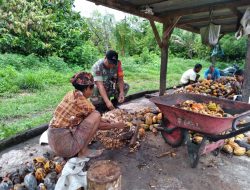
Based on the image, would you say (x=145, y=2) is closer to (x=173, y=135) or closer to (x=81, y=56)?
(x=173, y=135)

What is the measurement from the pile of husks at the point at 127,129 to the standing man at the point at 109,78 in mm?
344

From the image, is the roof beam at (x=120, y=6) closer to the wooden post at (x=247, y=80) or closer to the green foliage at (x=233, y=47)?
the wooden post at (x=247, y=80)

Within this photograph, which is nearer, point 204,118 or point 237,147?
point 204,118

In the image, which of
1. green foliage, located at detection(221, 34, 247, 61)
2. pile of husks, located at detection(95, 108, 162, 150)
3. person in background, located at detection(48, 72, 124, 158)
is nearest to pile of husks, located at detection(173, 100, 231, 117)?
pile of husks, located at detection(95, 108, 162, 150)

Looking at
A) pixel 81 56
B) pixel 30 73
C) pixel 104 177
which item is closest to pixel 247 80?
pixel 104 177

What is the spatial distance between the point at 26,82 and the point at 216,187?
268 inches

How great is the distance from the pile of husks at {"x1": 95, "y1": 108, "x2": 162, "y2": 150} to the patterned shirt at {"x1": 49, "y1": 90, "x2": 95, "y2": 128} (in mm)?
689

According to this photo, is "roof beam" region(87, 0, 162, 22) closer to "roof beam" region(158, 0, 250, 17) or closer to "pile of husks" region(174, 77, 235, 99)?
"roof beam" region(158, 0, 250, 17)

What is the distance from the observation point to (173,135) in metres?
3.74

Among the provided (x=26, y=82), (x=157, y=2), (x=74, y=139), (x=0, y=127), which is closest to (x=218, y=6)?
(x=157, y=2)

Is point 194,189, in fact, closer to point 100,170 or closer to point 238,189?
point 238,189

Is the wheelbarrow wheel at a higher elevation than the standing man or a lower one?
lower

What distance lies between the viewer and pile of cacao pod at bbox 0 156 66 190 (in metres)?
2.65

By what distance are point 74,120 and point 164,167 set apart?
1.36 metres
